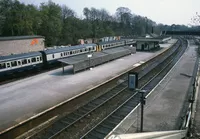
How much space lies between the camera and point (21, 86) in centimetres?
1875

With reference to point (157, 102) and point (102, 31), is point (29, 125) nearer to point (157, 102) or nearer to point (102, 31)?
point (157, 102)

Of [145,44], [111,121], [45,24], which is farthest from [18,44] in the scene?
[145,44]

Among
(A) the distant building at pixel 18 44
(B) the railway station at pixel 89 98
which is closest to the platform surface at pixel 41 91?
(B) the railway station at pixel 89 98

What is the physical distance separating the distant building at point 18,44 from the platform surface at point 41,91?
12177 millimetres

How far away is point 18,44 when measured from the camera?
33.2m

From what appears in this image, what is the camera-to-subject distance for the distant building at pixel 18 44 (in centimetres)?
3075

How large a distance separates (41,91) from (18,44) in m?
19.8

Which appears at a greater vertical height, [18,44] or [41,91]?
[18,44]

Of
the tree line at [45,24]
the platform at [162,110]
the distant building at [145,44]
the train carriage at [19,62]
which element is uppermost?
the tree line at [45,24]

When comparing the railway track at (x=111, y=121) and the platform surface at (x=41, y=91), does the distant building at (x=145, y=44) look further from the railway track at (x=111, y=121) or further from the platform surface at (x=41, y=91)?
the railway track at (x=111, y=121)

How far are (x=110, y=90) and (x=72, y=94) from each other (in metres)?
3.86

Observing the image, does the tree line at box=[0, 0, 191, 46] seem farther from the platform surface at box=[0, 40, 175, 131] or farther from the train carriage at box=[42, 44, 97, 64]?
the platform surface at box=[0, 40, 175, 131]

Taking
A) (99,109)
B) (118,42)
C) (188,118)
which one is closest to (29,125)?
(99,109)

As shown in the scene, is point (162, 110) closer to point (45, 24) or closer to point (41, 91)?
point (41, 91)
